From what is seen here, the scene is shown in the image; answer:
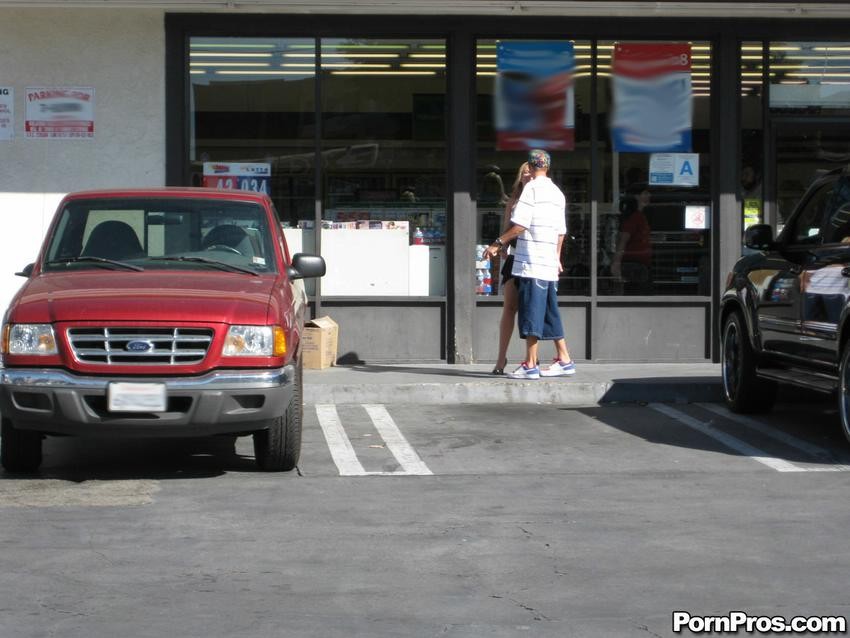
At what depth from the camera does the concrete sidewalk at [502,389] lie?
11336 millimetres

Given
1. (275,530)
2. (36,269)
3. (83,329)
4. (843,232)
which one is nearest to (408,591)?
(275,530)

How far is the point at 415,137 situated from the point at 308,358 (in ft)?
8.32

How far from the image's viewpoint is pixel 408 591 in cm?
537

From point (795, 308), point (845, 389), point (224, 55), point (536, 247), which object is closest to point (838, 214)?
point (795, 308)

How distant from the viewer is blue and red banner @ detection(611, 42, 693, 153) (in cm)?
1326

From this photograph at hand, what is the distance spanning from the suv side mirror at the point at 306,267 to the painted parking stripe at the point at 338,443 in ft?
4.04

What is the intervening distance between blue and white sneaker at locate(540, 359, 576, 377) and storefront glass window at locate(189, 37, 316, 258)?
3.18 m

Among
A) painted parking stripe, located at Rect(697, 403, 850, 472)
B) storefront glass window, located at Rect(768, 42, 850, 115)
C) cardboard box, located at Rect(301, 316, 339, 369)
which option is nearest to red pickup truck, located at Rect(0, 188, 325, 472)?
painted parking stripe, located at Rect(697, 403, 850, 472)

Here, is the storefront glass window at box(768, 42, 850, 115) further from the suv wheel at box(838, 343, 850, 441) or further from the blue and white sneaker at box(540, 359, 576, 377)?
the suv wheel at box(838, 343, 850, 441)

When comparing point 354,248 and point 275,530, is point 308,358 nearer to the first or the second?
point 354,248

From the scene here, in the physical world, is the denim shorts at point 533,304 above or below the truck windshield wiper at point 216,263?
below

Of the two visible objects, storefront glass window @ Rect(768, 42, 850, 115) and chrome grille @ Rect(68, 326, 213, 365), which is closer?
chrome grille @ Rect(68, 326, 213, 365)

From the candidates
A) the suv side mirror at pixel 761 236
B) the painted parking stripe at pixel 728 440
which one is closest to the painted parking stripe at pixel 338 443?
the painted parking stripe at pixel 728 440

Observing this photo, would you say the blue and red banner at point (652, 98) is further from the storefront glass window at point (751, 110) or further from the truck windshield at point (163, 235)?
the truck windshield at point (163, 235)
